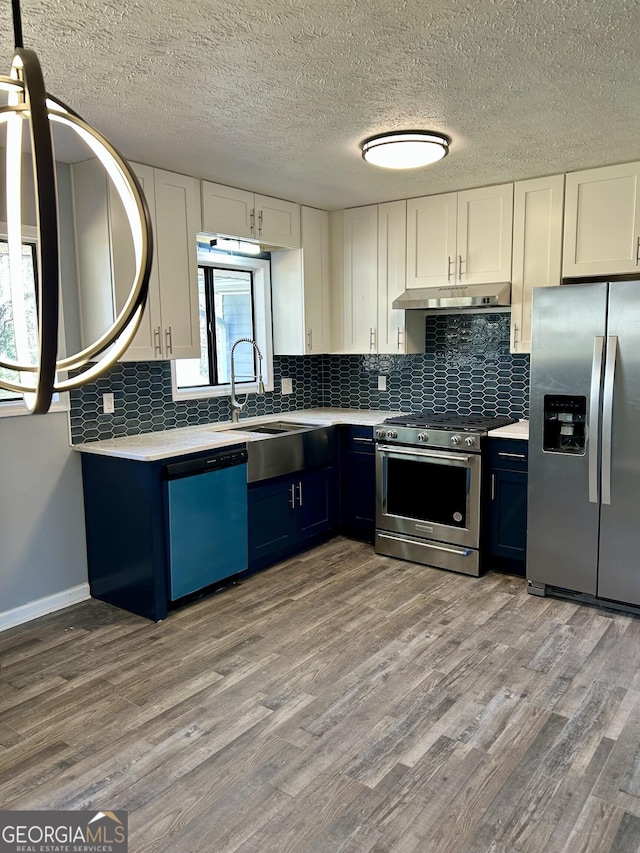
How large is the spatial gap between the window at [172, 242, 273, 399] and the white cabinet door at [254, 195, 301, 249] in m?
0.36

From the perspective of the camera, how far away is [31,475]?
332cm

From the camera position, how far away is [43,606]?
11.2 ft

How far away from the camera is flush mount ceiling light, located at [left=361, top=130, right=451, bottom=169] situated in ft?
9.69

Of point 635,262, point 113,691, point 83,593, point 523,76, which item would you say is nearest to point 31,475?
point 83,593

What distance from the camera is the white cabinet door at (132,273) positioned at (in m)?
3.27

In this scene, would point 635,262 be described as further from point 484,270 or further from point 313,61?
point 313,61

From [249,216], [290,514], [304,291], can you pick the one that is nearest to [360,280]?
[304,291]

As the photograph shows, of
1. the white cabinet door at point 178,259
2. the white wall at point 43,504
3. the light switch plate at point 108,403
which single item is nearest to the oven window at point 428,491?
the white cabinet door at point 178,259

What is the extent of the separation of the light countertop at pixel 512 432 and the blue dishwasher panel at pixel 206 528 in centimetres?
154

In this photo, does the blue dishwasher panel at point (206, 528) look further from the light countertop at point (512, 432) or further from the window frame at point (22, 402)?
the light countertop at point (512, 432)

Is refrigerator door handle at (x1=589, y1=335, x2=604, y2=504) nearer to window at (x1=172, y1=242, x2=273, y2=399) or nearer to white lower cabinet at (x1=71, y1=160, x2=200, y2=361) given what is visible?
white lower cabinet at (x1=71, y1=160, x2=200, y2=361)

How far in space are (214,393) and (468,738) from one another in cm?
279

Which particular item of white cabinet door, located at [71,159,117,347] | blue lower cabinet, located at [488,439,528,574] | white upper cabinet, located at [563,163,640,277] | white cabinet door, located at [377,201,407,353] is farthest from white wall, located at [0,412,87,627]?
white upper cabinet, located at [563,163,640,277]

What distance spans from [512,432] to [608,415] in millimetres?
665
